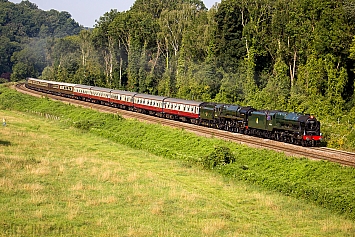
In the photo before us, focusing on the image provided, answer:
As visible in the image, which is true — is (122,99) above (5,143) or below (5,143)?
above

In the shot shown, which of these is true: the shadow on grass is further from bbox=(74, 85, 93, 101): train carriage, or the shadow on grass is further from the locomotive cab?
bbox=(74, 85, 93, 101): train carriage

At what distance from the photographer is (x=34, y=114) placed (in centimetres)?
6825

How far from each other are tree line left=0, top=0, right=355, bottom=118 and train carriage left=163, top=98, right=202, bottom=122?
9712 millimetres

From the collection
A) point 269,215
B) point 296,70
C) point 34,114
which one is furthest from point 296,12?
point 34,114

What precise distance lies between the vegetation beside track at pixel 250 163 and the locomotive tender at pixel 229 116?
447 cm

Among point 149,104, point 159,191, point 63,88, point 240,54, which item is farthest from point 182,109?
point 63,88

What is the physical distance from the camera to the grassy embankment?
812 inches

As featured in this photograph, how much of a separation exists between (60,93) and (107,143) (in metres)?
47.0

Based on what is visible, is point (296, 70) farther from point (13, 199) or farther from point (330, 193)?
point (13, 199)

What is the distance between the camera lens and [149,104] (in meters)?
59.7

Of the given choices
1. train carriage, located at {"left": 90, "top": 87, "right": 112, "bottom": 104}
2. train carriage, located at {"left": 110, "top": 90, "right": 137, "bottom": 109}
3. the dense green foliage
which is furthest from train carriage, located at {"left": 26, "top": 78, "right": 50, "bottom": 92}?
the dense green foliage

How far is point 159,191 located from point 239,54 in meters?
39.4

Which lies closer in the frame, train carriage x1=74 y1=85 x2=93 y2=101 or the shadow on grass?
the shadow on grass

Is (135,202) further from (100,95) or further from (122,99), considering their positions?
(100,95)
